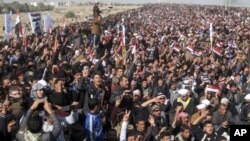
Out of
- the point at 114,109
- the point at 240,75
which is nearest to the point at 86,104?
the point at 114,109

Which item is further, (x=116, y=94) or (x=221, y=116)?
(x=116, y=94)

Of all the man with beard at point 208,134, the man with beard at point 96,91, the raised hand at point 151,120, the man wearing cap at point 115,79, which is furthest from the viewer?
the man wearing cap at point 115,79

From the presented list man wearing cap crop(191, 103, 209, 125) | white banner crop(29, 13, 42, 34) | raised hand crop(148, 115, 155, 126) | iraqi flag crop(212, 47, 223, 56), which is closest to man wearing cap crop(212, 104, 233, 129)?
man wearing cap crop(191, 103, 209, 125)

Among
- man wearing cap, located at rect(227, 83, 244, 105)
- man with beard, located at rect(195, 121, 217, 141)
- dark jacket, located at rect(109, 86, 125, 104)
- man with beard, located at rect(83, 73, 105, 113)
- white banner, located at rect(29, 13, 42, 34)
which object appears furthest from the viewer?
white banner, located at rect(29, 13, 42, 34)

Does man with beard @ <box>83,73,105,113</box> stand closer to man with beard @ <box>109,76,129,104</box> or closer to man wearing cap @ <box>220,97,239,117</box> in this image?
man with beard @ <box>109,76,129,104</box>

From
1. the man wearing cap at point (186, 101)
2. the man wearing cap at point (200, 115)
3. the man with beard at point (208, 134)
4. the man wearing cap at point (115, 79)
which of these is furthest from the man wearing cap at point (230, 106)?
the man wearing cap at point (115, 79)

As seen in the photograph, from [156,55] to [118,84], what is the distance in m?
7.62

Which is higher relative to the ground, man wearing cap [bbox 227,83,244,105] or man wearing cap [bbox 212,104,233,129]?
man wearing cap [bbox 212,104,233,129]

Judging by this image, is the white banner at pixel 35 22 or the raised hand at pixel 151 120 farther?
the white banner at pixel 35 22

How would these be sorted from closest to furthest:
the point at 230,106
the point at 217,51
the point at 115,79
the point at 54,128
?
1. the point at 54,128
2. the point at 230,106
3. the point at 115,79
4. the point at 217,51

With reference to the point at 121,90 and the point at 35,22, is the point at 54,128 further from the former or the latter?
the point at 35,22

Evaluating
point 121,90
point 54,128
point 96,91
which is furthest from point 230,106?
point 54,128

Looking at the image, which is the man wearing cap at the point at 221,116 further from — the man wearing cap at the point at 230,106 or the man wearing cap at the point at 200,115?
the man wearing cap at the point at 200,115

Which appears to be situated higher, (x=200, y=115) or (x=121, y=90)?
(x=121, y=90)
